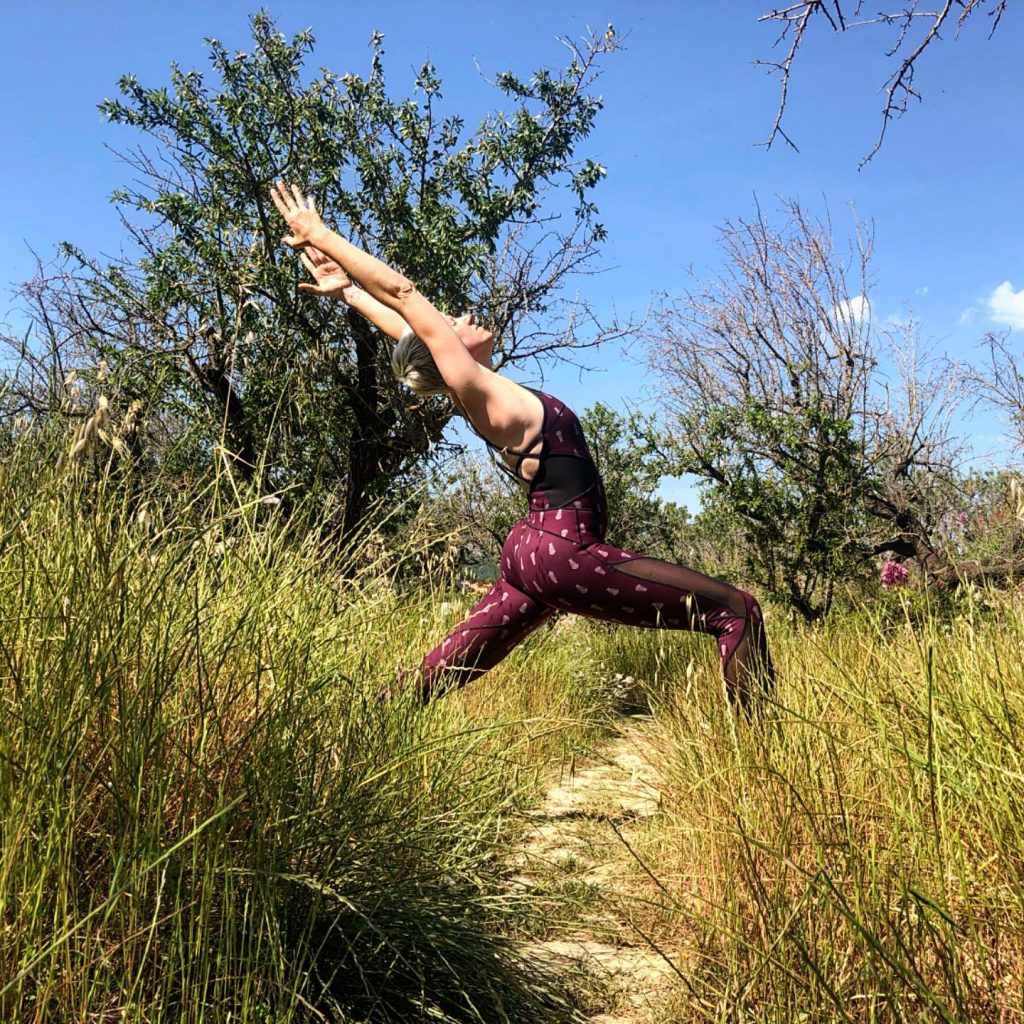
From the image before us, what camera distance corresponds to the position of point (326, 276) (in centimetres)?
346

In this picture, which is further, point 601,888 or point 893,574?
point 893,574

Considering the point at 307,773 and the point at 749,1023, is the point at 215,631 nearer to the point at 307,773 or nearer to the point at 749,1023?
the point at 307,773

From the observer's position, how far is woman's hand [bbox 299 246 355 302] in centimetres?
340

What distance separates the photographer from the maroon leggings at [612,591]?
2.74 m

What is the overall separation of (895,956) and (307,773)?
1.12m

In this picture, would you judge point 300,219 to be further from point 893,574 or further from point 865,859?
point 893,574

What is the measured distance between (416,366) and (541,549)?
2.83 ft

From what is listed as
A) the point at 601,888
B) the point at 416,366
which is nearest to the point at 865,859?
the point at 601,888

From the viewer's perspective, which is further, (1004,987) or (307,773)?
(307,773)

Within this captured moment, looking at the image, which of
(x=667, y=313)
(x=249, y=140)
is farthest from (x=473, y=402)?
(x=667, y=313)

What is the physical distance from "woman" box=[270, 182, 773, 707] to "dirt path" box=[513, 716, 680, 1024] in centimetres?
54

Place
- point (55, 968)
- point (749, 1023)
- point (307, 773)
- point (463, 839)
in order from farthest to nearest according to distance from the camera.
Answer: point (463, 839) < point (307, 773) < point (749, 1023) < point (55, 968)

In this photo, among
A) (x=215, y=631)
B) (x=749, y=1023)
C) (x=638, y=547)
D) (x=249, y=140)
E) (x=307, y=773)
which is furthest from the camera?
(x=638, y=547)

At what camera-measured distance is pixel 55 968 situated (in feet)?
3.68
